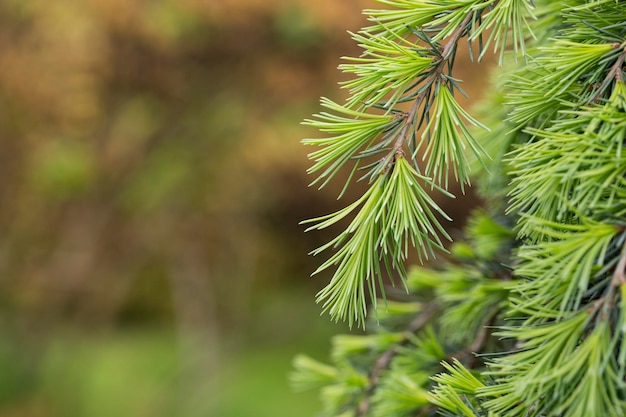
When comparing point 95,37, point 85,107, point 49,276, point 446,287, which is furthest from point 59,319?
point 446,287

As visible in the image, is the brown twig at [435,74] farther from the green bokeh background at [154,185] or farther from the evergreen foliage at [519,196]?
the green bokeh background at [154,185]

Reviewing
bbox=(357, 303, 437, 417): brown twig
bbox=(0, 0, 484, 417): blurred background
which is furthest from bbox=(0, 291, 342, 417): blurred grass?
bbox=(357, 303, 437, 417): brown twig

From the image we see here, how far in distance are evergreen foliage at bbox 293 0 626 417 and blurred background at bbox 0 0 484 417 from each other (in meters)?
2.07

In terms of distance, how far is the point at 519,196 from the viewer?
0.33 meters

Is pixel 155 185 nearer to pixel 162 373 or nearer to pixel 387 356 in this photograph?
Answer: pixel 162 373

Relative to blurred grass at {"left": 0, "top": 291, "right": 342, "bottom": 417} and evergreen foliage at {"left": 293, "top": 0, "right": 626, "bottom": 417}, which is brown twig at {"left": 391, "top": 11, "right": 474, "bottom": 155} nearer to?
evergreen foliage at {"left": 293, "top": 0, "right": 626, "bottom": 417}

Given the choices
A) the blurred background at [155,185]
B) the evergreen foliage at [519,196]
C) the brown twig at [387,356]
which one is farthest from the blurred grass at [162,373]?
the evergreen foliage at [519,196]

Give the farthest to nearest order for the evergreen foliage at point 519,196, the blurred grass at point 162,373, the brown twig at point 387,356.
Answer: the blurred grass at point 162,373 → the brown twig at point 387,356 → the evergreen foliage at point 519,196

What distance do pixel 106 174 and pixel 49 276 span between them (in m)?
0.76

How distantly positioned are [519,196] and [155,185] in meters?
2.94

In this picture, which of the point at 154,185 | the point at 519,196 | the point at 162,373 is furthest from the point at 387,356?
the point at 162,373

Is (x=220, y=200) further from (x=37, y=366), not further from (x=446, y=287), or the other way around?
(x=446, y=287)

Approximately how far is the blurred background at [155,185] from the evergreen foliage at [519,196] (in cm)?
207

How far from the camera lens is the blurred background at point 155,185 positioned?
249 cm
